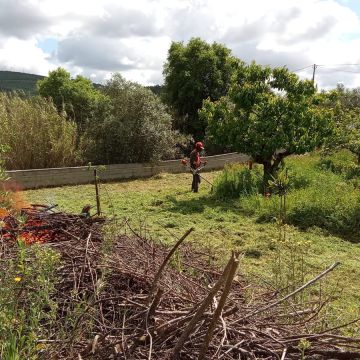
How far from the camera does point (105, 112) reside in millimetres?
15133

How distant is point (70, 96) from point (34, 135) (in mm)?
6000

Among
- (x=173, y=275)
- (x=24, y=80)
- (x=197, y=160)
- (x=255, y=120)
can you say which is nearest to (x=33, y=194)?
(x=197, y=160)

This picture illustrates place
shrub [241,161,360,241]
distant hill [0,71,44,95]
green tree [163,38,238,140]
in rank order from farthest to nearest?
1. distant hill [0,71,44,95]
2. green tree [163,38,238,140]
3. shrub [241,161,360,241]

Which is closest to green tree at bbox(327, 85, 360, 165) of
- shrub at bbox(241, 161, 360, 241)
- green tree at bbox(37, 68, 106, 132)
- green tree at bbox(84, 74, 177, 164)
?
shrub at bbox(241, 161, 360, 241)

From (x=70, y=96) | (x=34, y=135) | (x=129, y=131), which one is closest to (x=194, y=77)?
(x=70, y=96)

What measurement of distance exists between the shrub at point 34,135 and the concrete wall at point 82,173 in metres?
0.71

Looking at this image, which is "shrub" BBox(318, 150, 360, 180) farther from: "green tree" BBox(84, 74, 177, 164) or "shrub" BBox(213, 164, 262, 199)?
"green tree" BBox(84, 74, 177, 164)

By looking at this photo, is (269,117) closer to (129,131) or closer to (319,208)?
(319,208)

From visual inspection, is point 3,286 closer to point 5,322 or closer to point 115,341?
point 5,322

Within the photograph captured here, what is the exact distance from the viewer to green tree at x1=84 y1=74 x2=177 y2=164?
14.7 metres

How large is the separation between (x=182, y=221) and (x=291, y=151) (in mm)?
3824

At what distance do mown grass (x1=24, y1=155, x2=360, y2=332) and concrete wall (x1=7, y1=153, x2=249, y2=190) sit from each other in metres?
0.57

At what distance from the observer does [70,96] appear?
1888 centimetres

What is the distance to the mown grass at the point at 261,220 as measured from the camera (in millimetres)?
5703
